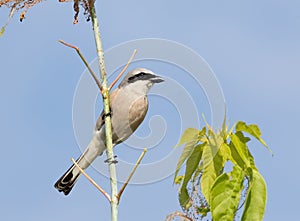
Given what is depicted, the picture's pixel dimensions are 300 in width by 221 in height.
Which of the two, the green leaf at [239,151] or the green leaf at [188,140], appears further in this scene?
the green leaf at [188,140]

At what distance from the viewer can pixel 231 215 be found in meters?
3.05

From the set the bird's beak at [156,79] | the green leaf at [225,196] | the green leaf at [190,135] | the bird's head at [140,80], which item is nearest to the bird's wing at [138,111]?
the bird's head at [140,80]

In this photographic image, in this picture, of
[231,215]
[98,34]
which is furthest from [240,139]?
[98,34]

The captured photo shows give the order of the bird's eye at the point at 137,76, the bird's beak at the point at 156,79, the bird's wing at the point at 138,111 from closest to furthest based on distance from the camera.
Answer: the bird's beak at the point at 156,79, the bird's eye at the point at 137,76, the bird's wing at the point at 138,111

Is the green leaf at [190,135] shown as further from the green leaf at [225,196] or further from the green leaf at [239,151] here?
the green leaf at [225,196]

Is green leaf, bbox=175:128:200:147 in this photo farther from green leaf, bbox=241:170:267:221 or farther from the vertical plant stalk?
the vertical plant stalk

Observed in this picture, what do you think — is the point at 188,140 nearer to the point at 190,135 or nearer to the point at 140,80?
the point at 190,135

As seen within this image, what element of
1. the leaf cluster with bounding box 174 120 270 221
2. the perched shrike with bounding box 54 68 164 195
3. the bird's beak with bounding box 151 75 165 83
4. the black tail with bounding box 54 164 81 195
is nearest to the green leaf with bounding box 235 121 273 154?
the leaf cluster with bounding box 174 120 270 221

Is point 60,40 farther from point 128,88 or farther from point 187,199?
point 128,88

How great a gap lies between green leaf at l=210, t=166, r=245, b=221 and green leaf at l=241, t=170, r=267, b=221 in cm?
8

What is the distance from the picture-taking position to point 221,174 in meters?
3.23

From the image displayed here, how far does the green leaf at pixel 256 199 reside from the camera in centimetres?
301

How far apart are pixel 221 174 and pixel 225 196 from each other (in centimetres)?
14

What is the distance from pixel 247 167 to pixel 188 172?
38 cm
